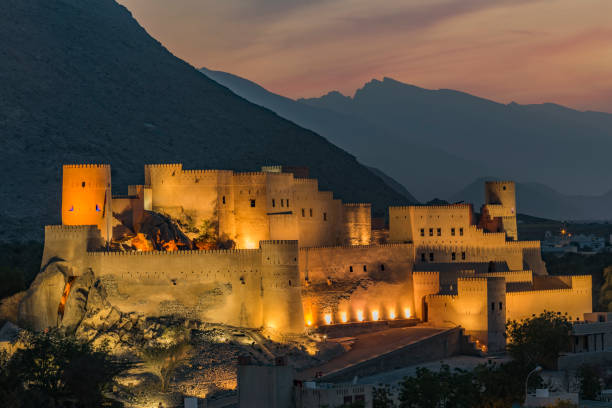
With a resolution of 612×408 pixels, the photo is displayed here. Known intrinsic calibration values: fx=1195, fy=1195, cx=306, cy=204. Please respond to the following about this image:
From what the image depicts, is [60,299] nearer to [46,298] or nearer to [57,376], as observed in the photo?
[46,298]

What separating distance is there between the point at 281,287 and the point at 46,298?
10.9 meters

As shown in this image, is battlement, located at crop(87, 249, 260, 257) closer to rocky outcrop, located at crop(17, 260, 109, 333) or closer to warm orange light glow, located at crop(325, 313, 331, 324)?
rocky outcrop, located at crop(17, 260, 109, 333)

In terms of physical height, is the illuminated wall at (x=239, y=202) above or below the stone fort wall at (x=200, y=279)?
above

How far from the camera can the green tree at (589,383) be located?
5266 centimetres

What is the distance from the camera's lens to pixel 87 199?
58.6 m

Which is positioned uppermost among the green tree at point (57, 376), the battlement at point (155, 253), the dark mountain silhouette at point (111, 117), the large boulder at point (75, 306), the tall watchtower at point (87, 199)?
the dark mountain silhouette at point (111, 117)

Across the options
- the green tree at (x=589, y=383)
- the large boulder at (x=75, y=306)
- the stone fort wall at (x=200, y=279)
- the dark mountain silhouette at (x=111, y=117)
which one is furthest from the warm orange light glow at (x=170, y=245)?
the dark mountain silhouette at (x=111, y=117)

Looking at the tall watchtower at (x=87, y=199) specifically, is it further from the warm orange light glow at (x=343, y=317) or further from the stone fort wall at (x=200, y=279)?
the warm orange light glow at (x=343, y=317)

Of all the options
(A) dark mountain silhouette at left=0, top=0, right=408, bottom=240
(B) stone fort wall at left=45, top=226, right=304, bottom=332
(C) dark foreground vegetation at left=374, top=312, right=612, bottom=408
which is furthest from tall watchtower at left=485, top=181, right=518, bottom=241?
(A) dark mountain silhouette at left=0, top=0, right=408, bottom=240

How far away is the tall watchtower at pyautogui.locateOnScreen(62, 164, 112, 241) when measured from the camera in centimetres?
5862

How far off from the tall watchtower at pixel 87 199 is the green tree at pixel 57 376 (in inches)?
411

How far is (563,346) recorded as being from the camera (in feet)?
198

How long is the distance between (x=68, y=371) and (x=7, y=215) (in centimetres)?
6253

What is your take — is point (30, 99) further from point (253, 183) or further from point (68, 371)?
point (68, 371)
